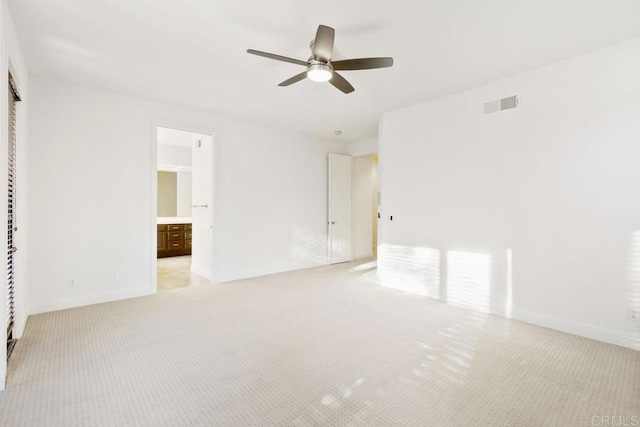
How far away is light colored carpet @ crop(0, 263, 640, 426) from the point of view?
5.94 ft

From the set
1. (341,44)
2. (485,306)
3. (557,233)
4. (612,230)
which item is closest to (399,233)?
(485,306)

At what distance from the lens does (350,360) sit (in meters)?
2.43

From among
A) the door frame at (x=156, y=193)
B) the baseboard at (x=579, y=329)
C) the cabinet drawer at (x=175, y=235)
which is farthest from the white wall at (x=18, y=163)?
the baseboard at (x=579, y=329)

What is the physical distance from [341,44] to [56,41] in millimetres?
2545

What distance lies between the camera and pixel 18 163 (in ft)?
9.65

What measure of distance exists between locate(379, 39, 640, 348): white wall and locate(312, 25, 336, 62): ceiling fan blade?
2.26 metres

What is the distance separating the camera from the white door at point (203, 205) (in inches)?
200

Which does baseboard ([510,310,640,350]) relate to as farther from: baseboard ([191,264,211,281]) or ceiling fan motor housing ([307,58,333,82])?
baseboard ([191,264,211,281])

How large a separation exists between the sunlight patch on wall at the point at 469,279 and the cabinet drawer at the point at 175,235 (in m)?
6.04

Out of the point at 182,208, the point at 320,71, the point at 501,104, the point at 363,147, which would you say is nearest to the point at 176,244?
the point at 182,208

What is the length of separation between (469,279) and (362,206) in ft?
12.2

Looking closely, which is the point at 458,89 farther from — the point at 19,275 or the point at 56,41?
the point at 19,275

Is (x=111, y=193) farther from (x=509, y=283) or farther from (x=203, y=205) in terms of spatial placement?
(x=509, y=283)
